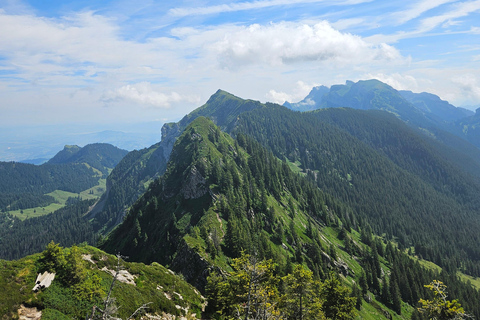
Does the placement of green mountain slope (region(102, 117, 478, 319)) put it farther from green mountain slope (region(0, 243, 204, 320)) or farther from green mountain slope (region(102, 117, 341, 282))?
green mountain slope (region(0, 243, 204, 320))

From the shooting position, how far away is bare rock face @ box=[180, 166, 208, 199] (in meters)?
132

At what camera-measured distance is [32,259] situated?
3959 cm

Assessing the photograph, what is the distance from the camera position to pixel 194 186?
134125mm

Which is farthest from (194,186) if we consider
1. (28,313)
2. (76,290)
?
(28,313)

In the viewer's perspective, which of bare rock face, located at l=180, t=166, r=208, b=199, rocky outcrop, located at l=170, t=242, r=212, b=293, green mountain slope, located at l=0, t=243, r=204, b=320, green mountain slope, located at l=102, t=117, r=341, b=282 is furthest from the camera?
bare rock face, located at l=180, t=166, r=208, b=199

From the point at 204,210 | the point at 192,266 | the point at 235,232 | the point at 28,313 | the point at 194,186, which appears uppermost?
the point at 28,313

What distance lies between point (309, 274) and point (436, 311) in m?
20.9

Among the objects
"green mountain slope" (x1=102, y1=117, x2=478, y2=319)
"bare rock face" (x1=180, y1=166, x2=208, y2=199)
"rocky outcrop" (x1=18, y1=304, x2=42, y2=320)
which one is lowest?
"green mountain slope" (x1=102, y1=117, x2=478, y2=319)

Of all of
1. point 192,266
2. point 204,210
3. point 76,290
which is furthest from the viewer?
point 204,210

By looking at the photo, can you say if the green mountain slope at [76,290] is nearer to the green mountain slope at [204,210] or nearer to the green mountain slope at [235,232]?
the green mountain slope at [235,232]

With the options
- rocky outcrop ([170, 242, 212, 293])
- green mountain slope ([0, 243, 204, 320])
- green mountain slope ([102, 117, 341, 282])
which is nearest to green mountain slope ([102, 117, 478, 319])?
rocky outcrop ([170, 242, 212, 293])

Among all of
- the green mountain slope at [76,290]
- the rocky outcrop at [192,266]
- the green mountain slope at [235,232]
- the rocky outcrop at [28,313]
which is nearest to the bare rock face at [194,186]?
the green mountain slope at [235,232]

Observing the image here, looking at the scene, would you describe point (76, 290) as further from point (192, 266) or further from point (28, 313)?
point (192, 266)

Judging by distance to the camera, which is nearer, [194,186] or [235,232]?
[235,232]
